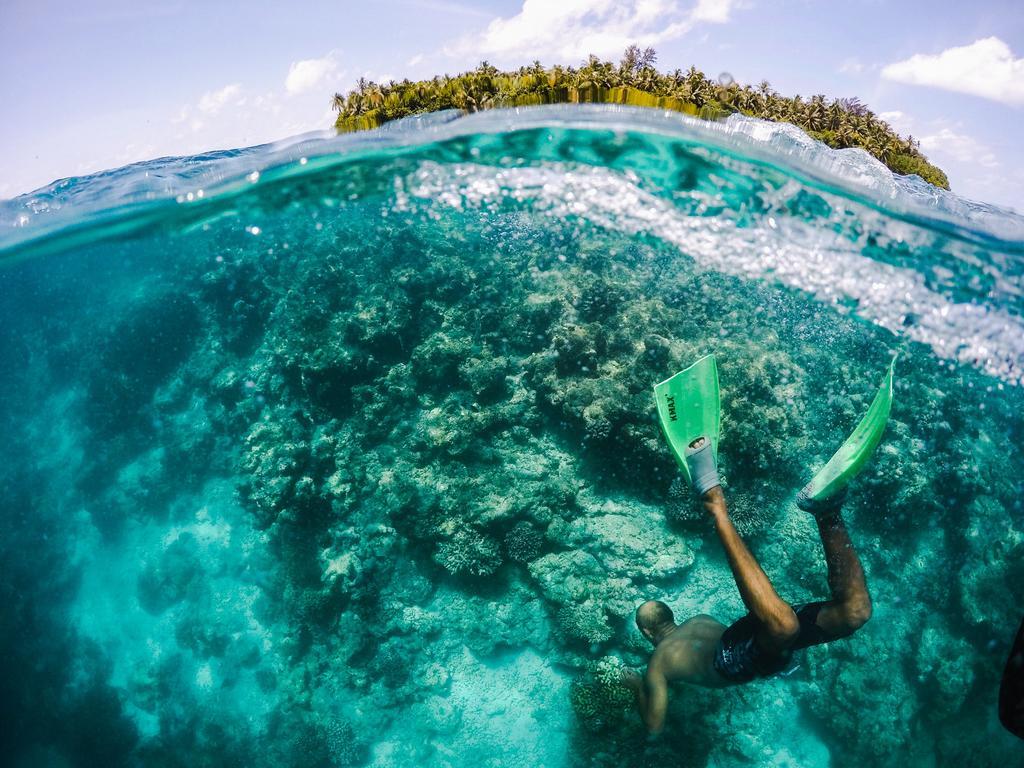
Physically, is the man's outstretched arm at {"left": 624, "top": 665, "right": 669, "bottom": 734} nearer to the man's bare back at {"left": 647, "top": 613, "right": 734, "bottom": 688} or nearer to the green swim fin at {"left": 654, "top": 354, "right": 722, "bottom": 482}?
the man's bare back at {"left": 647, "top": 613, "right": 734, "bottom": 688}

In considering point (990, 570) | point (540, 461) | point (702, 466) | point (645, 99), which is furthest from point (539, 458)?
point (645, 99)

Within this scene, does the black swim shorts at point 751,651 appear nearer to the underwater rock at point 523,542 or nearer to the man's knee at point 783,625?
the man's knee at point 783,625

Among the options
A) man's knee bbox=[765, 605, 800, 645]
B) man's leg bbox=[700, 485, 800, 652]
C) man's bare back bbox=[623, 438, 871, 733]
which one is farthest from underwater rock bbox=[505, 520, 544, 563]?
→ man's knee bbox=[765, 605, 800, 645]

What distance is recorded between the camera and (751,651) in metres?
4.76

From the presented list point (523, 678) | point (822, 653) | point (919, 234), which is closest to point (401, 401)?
point (523, 678)

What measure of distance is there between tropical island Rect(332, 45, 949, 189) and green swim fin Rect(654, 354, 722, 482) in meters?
9.94

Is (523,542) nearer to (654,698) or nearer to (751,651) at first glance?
(654,698)

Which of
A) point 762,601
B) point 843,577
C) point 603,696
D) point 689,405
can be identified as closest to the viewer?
point 762,601

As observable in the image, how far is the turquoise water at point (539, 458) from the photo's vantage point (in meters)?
7.64

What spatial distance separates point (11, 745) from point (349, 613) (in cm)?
822

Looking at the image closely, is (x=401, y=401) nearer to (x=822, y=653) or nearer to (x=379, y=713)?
(x=379, y=713)

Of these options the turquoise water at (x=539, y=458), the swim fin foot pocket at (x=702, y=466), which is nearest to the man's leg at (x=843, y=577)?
the swim fin foot pocket at (x=702, y=466)

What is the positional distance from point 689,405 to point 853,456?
166 cm

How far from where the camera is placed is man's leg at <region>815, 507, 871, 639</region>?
16.4 ft
